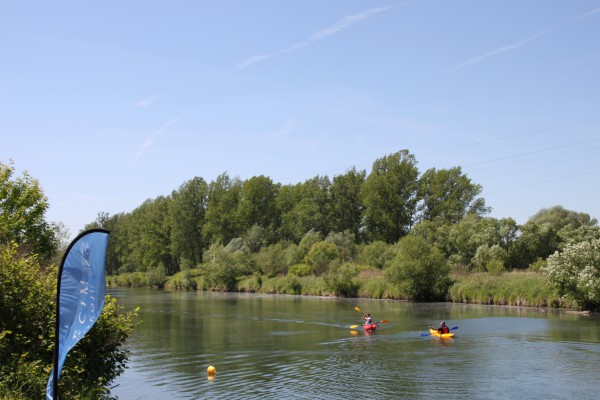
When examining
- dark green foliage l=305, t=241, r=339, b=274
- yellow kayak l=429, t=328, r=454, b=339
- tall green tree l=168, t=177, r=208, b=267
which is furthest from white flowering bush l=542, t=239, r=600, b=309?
tall green tree l=168, t=177, r=208, b=267

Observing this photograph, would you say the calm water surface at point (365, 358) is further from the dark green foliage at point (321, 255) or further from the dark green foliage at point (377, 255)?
the dark green foliage at point (321, 255)

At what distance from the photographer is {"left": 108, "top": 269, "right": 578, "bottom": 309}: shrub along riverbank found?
46.1 metres

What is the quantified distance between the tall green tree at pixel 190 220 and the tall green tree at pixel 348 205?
1083 inches

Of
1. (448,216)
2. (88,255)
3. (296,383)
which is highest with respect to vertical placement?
(448,216)

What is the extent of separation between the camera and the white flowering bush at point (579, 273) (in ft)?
132

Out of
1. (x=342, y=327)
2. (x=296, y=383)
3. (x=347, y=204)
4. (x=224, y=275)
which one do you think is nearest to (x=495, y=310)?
(x=342, y=327)

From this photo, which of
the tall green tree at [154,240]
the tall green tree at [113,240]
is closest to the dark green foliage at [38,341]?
the tall green tree at [154,240]

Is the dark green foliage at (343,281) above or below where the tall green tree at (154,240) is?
below

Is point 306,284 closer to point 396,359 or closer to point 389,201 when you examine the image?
point 389,201

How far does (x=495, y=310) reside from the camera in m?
44.4

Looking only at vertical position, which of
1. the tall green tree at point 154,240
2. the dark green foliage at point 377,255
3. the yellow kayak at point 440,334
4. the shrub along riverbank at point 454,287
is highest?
the tall green tree at point 154,240

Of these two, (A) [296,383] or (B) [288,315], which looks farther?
(B) [288,315]

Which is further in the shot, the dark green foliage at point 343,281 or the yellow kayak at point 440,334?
the dark green foliage at point 343,281

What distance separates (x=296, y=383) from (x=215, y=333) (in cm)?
1475
